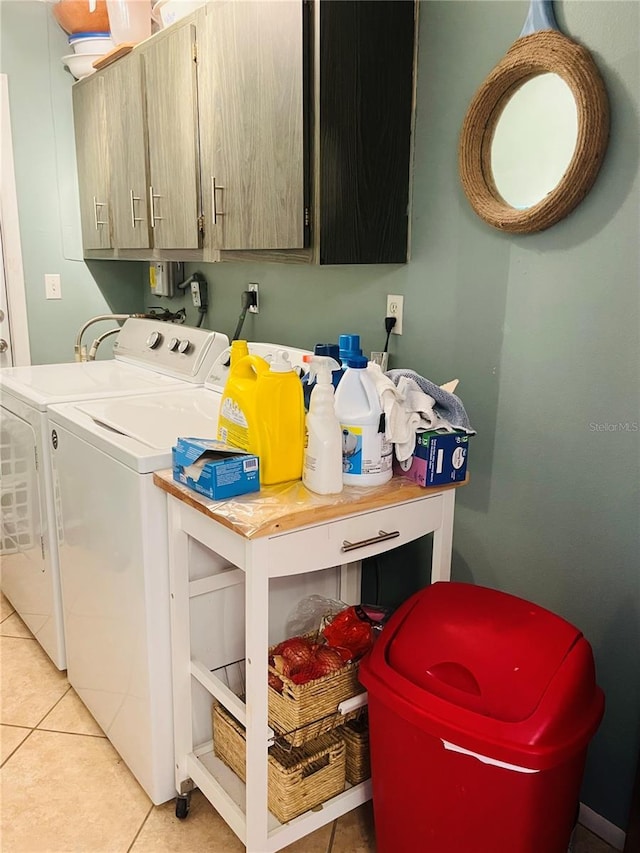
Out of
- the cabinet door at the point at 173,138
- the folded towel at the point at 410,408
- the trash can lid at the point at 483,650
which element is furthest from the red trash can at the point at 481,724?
the cabinet door at the point at 173,138

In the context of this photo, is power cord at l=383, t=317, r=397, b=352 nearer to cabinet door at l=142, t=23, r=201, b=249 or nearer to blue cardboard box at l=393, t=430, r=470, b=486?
blue cardboard box at l=393, t=430, r=470, b=486

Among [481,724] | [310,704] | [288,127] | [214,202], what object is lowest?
[310,704]

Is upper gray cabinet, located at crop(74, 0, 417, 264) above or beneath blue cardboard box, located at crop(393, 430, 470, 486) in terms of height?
above

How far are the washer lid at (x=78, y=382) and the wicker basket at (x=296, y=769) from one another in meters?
1.09

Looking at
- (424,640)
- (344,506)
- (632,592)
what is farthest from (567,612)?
(344,506)

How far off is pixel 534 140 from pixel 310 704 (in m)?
1.38

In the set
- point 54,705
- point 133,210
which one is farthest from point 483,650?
point 133,210

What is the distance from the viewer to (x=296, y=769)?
1484 millimetres

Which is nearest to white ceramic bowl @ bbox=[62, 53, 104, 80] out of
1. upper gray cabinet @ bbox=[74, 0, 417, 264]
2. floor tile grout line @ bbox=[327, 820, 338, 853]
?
upper gray cabinet @ bbox=[74, 0, 417, 264]

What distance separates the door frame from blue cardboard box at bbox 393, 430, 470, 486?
92.9 inches

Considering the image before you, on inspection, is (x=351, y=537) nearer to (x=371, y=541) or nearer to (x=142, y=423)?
(x=371, y=541)

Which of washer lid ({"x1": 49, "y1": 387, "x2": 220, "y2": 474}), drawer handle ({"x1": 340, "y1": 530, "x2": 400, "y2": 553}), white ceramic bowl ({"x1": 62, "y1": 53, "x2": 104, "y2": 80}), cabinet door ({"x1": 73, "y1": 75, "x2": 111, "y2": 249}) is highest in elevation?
white ceramic bowl ({"x1": 62, "y1": 53, "x2": 104, "y2": 80})

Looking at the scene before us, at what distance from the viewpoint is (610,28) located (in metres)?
1.39

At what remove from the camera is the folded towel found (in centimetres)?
141
